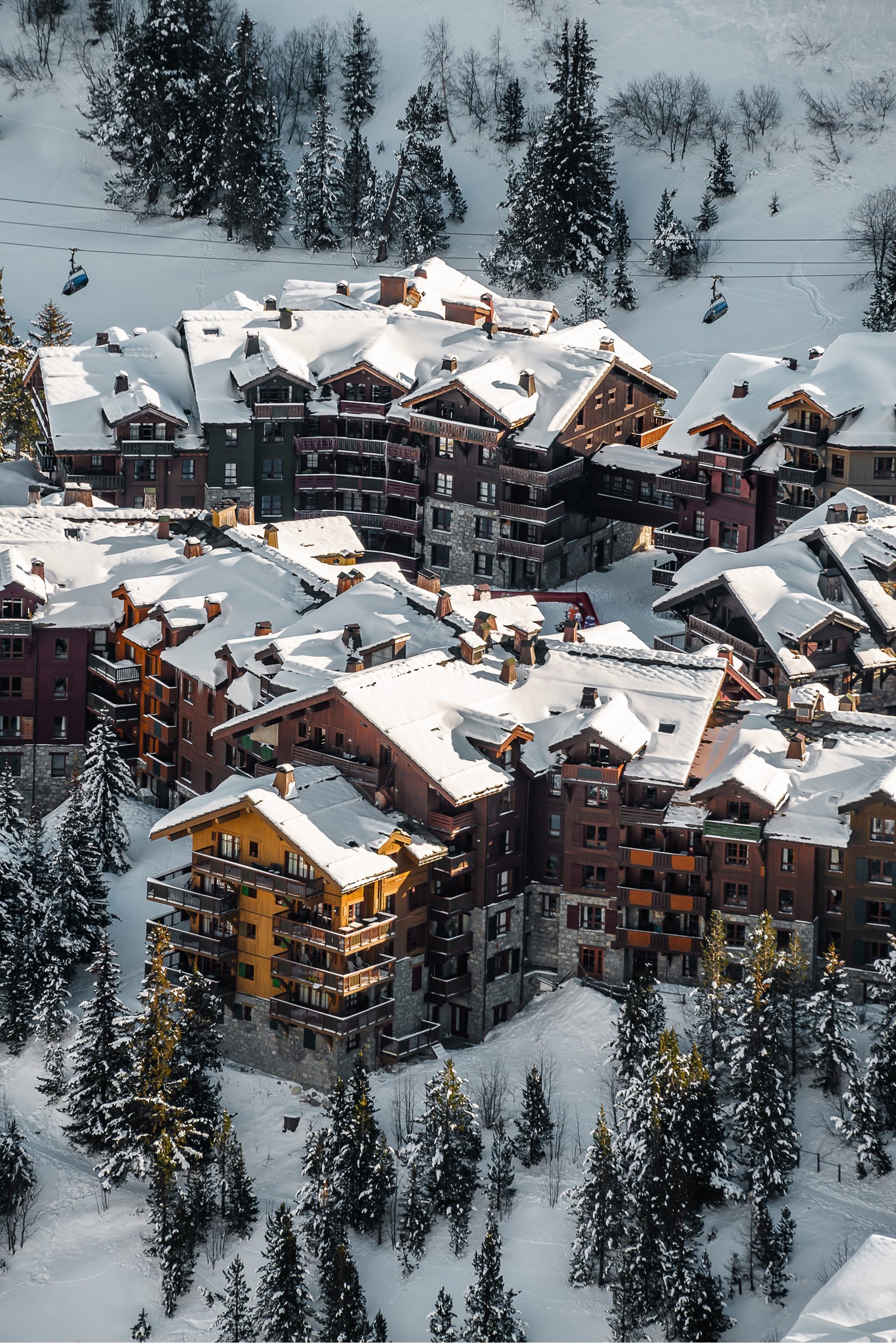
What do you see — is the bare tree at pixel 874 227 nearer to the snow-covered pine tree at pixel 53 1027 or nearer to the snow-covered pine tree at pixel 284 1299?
the snow-covered pine tree at pixel 53 1027

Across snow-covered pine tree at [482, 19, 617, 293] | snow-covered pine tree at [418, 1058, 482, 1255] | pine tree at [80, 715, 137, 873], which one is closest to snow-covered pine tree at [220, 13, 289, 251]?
snow-covered pine tree at [482, 19, 617, 293]

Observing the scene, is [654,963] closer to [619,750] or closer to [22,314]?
[619,750]

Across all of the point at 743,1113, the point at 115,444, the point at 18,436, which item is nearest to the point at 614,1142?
the point at 743,1113

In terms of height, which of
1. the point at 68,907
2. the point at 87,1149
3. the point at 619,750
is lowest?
the point at 87,1149

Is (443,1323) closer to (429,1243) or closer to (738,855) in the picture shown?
(429,1243)

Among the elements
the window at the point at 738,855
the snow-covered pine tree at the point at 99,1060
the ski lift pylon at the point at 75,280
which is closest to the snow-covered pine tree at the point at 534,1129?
the window at the point at 738,855

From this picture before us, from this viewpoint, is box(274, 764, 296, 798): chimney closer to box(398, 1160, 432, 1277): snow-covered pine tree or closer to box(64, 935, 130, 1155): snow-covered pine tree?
box(64, 935, 130, 1155): snow-covered pine tree
